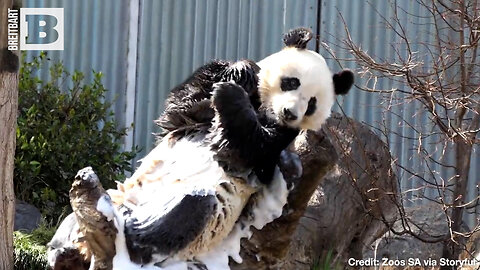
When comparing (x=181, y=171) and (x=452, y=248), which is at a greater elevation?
(x=181, y=171)

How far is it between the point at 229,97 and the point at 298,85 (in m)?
0.30

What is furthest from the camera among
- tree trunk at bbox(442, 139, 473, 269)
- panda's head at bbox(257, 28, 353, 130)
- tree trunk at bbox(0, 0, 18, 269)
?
tree trunk at bbox(442, 139, 473, 269)

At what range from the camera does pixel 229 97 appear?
336 cm

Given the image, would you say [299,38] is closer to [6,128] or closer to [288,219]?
[288,219]

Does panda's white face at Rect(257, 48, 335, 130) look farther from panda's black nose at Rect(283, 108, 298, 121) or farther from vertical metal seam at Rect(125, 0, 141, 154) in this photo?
vertical metal seam at Rect(125, 0, 141, 154)

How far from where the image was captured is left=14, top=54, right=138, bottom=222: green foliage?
21.5 ft

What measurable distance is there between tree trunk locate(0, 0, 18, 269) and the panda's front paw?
1433 mm

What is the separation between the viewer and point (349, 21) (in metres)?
7.52

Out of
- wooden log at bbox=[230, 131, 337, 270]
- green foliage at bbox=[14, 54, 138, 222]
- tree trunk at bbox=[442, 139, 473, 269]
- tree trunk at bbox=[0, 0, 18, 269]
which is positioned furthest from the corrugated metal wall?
wooden log at bbox=[230, 131, 337, 270]

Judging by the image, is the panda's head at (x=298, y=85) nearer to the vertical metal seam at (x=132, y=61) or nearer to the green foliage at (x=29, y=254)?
the green foliage at (x=29, y=254)

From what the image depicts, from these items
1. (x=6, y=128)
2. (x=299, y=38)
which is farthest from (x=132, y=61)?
(x=299, y=38)

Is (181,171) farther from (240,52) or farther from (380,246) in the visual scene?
(240,52)

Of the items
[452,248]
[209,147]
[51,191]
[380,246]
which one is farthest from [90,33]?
[209,147]

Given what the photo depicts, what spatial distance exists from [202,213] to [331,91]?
0.72 metres
